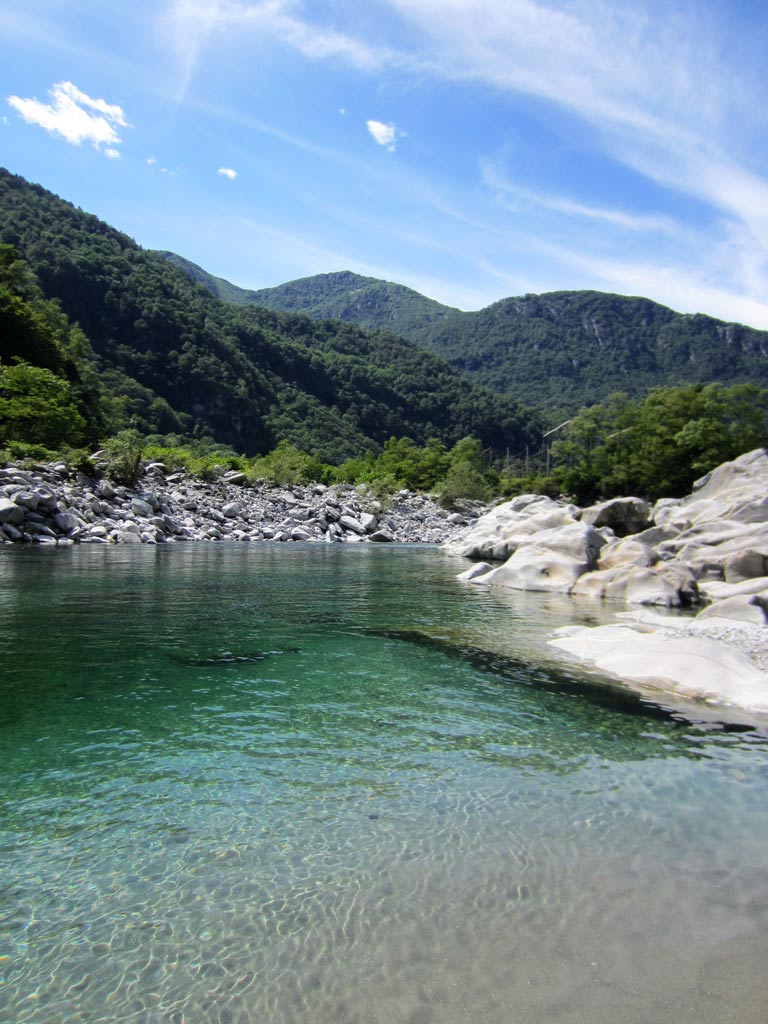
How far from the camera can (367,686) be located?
9.23 metres

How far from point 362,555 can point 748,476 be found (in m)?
21.6

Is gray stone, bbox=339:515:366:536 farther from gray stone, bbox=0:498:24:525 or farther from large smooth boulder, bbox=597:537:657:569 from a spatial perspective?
large smooth boulder, bbox=597:537:657:569

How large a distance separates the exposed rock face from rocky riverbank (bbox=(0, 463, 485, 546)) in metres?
18.0

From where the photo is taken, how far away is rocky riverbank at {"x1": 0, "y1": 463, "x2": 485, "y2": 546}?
3064 centimetres

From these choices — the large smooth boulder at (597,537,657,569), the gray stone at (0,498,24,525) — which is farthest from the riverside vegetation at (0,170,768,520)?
the large smooth boulder at (597,537,657,569)

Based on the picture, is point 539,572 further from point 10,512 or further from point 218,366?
point 218,366

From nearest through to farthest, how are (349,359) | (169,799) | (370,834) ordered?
1. (370,834)
2. (169,799)
3. (349,359)

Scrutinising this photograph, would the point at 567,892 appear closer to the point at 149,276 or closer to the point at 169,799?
the point at 169,799

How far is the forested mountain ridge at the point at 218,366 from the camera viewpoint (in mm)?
119312

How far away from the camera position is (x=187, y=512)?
4328 cm

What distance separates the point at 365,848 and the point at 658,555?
2119 centimetres

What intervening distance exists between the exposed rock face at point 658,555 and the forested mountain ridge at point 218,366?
8754 cm

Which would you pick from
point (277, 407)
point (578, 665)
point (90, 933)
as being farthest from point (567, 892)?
point (277, 407)

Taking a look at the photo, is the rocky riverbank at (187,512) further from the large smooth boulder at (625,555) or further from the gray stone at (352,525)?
the large smooth boulder at (625,555)
